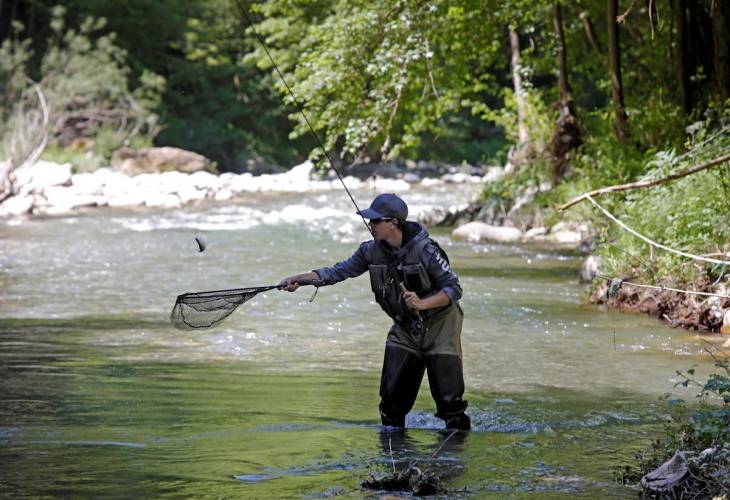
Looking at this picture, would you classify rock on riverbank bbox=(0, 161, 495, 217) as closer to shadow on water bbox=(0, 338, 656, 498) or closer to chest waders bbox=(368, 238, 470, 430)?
shadow on water bbox=(0, 338, 656, 498)

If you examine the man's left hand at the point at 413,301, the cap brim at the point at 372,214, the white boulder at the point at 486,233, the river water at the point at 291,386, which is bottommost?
the river water at the point at 291,386

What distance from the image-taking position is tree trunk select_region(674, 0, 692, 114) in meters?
15.1

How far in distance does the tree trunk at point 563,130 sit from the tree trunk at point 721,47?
5.46 meters

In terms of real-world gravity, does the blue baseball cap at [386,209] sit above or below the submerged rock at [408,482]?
above

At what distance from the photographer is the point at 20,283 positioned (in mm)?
15883

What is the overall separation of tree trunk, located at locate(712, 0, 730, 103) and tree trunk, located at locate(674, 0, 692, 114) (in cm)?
41

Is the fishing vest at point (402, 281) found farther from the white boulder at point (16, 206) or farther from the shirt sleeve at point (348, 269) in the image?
the white boulder at point (16, 206)

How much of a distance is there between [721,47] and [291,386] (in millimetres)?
8189

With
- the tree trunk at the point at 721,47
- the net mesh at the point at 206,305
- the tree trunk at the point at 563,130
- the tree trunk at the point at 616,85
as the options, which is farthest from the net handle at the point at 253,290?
the tree trunk at the point at 563,130

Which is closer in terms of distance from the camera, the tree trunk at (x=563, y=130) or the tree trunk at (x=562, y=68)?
the tree trunk at (x=562, y=68)

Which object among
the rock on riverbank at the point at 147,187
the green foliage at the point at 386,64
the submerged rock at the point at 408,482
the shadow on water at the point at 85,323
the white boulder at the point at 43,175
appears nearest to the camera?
the submerged rock at the point at 408,482

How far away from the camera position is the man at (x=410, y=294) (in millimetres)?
6777

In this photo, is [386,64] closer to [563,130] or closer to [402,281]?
[563,130]

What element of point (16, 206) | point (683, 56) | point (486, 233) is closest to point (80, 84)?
point (16, 206)
